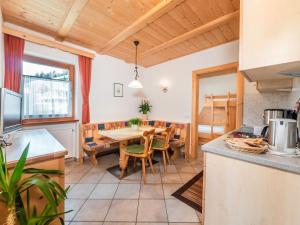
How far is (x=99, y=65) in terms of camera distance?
138 inches

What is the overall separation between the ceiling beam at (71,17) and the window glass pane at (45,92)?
2.37 feet

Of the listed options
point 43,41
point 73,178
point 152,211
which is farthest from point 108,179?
point 43,41

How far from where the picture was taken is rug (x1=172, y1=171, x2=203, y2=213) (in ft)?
5.89

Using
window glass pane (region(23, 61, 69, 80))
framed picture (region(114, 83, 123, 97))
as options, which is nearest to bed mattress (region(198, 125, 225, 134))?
framed picture (region(114, 83, 123, 97))

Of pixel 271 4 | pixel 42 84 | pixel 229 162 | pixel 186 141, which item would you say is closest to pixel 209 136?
pixel 186 141

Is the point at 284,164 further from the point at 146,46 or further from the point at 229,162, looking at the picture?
the point at 146,46

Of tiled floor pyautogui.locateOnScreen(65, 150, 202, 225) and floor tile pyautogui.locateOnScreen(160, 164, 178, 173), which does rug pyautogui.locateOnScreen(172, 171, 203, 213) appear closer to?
tiled floor pyautogui.locateOnScreen(65, 150, 202, 225)

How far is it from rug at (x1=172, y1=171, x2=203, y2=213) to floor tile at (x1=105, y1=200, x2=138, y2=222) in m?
0.61

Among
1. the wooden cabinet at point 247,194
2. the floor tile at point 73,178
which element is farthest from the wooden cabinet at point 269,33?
the floor tile at point 73,178

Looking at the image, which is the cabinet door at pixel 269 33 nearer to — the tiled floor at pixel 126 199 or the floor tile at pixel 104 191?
the tiled floor at pixel 126 199

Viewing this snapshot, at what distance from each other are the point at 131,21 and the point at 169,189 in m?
2.75

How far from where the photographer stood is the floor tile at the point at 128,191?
1.94 meters

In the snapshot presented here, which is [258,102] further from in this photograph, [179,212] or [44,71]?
[44,71]

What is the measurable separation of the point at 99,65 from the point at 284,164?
3.71 m
